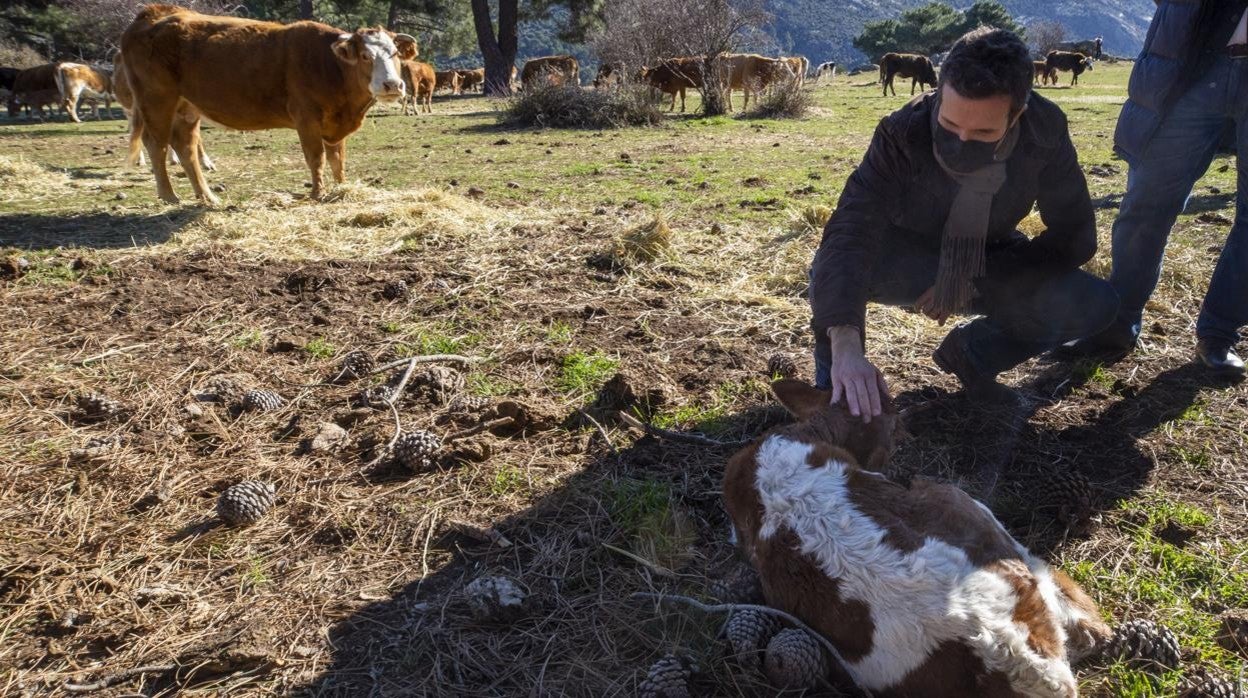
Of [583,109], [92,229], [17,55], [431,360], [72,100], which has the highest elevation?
[17,55]

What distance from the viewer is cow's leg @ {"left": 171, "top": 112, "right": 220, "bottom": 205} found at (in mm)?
8352

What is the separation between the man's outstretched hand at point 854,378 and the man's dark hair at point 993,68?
95 centimetres

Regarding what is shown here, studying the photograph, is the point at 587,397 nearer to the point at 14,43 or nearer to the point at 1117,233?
the point at 1117,233

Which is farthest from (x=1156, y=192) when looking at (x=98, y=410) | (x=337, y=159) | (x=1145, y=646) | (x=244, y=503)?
(x=337, y=159)

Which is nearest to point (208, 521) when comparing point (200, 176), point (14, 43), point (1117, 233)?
point (1117, 233)

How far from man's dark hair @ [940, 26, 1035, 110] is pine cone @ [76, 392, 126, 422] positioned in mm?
3980

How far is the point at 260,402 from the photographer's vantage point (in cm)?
370

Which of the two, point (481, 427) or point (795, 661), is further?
point (481, 427)

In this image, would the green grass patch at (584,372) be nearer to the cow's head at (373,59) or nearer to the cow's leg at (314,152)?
the cow's leg at (314,152)

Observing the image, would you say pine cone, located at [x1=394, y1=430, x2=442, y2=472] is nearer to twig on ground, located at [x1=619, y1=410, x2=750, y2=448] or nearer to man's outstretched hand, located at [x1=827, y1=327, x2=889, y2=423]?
twig on ground, located at [x1=619, y1=410, x2=750, y2=448]

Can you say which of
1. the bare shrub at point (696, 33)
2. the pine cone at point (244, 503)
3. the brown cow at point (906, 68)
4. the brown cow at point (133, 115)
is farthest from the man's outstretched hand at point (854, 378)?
the brown cow at point (906, 68)

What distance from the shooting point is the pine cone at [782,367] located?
12.8ft

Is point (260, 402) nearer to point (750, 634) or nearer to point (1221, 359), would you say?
point (750, 634)

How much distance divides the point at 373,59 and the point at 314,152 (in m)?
1.25
